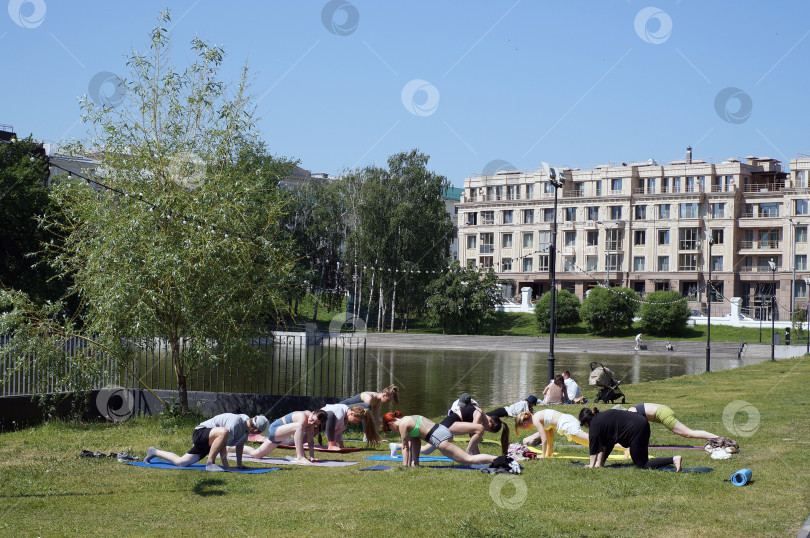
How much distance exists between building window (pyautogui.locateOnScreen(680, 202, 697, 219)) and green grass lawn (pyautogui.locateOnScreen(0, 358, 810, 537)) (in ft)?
274

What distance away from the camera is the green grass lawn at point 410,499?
871 centimetres

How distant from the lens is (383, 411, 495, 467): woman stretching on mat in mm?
12797

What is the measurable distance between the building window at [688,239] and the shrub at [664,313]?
21314 millimetres

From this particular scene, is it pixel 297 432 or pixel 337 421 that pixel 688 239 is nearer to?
pixel 337 421

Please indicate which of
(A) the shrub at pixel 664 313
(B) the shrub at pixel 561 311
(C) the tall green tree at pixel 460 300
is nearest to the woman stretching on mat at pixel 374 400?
(C) the tall green tree at pixel 460 300

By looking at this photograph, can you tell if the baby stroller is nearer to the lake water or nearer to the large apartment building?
the lake water

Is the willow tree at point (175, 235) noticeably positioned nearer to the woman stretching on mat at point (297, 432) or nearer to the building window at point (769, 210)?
the woman stretching on mat at point (297, 432)

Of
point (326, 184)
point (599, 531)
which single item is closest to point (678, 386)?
point (599, 531)

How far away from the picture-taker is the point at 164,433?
60.2 ft

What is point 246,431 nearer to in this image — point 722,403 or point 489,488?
point 489,488

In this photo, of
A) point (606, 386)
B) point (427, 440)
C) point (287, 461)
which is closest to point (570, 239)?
point (606, 386)

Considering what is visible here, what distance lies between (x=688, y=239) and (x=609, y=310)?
2498 centimetres

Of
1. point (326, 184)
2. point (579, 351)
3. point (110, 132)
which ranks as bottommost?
point (579, 351)

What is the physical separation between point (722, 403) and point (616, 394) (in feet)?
9.49
